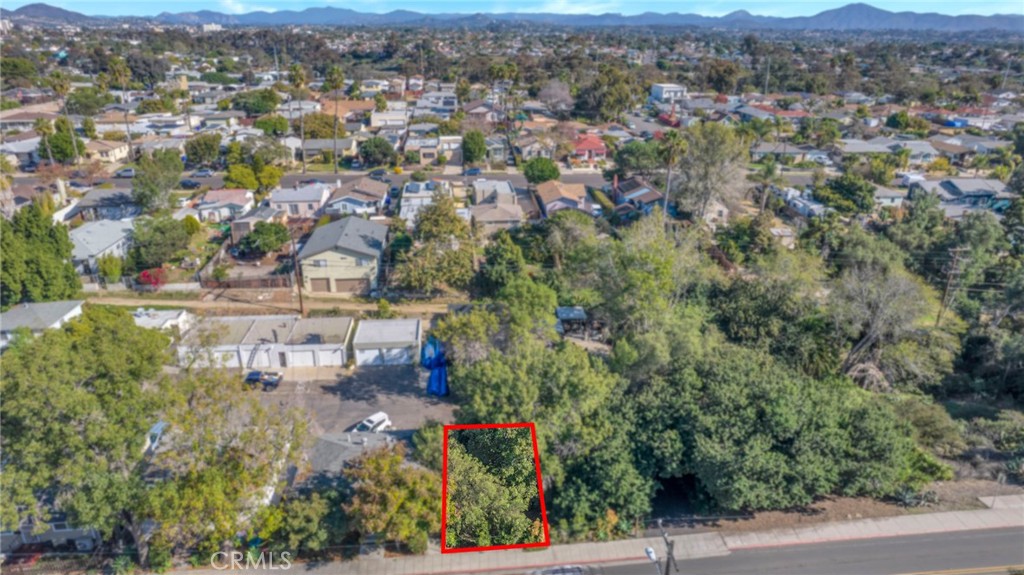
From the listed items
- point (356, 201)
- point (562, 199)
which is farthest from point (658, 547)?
point (356, 201)

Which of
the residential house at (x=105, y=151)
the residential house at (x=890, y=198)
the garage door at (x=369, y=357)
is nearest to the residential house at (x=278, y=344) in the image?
the garage door at (x=369, y=357)

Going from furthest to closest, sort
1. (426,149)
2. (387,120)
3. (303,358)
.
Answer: (387,120)
(426,149)
(303,358)

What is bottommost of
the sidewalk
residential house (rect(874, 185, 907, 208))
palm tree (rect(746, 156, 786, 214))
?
the sidewalk

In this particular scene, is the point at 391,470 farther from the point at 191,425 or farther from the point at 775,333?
the point at 775,333

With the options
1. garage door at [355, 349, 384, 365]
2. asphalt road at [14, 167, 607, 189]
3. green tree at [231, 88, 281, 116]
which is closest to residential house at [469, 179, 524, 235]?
asphalt road at [14, 167, 607, 189]

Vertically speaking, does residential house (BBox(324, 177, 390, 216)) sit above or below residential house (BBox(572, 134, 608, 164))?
below

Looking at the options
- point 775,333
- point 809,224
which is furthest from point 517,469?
point 809,224

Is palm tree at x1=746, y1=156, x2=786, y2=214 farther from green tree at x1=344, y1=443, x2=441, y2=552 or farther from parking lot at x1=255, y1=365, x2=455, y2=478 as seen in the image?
green tree at x1=344, y1=443, x2=441, y2=552

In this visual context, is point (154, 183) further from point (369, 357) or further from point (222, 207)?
point (369, 357)
